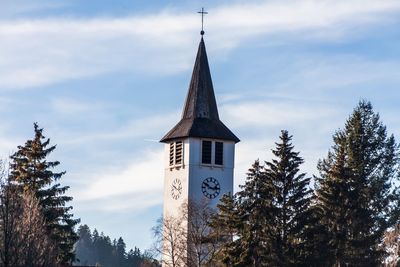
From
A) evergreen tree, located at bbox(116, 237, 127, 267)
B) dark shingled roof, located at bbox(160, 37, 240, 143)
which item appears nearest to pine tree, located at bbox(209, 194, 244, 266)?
dark shingled roof, located at bbox(160, 37, 240, 143)

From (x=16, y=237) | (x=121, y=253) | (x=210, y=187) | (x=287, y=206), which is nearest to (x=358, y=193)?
(x=287, y=206)

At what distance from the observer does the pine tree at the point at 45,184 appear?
77.3m

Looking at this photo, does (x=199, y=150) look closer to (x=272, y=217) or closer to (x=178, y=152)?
(x=178, y=152)

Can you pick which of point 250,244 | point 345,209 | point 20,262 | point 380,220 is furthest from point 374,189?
point 20,262

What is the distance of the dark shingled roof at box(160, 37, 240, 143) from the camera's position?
10269 cm

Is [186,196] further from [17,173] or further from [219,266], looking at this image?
[219,266]

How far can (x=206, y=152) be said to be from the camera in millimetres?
101750

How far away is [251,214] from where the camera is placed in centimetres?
6481

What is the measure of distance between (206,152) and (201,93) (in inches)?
193

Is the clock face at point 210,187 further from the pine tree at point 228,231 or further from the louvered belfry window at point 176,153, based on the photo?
the pine tree at point 228,231

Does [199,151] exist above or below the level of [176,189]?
above

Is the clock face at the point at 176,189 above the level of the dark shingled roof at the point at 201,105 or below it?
below

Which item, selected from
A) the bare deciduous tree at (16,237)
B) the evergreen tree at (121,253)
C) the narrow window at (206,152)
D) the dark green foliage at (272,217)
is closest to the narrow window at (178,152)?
the narrow window at (206,152)

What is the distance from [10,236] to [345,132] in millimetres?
34895
